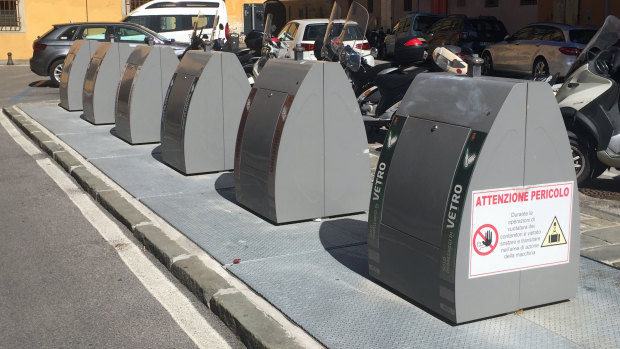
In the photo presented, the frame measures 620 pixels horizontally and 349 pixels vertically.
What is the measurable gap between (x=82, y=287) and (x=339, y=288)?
169 cm

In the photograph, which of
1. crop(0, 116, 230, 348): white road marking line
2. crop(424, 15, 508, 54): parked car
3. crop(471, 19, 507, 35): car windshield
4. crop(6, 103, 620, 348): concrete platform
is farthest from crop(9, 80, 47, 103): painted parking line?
crop(471, 19, 507, 35): car windshield

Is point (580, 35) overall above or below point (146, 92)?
above

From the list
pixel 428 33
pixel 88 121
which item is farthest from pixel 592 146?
pixel 428 33

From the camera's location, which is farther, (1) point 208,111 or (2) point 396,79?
(2) point 396,79

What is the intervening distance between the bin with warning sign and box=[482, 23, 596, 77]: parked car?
1484 centimetres

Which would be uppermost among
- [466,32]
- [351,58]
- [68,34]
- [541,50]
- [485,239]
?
[351,58]

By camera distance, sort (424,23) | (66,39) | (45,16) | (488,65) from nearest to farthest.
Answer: (66,39) < (488,65) < (424,23) < (45,16)

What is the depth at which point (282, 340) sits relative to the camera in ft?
13.9

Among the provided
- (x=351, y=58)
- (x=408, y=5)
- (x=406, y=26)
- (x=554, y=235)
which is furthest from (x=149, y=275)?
(x=408, y=5)

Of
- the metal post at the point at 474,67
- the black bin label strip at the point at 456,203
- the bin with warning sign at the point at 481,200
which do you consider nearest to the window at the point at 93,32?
the bin with warning sign at the point at 481,200

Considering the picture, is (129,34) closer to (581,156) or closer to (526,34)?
(526,34)

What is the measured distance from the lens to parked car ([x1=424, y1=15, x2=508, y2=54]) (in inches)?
1008

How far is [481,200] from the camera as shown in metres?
4.32

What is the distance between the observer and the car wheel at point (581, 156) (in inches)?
314
